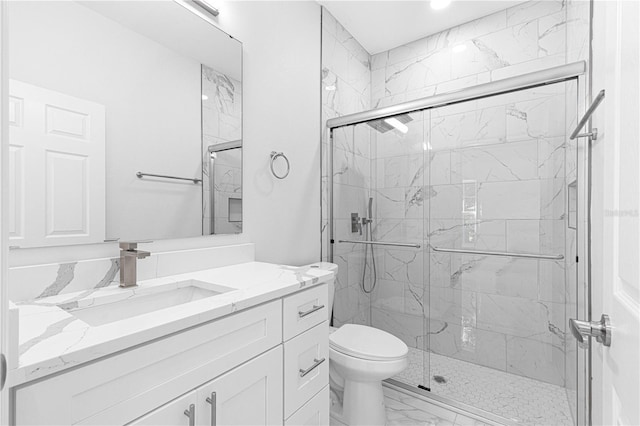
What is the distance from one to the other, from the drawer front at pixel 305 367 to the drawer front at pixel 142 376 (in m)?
0.18

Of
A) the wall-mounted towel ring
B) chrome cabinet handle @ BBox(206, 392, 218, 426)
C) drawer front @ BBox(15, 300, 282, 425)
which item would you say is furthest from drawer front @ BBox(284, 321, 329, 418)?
the wall-mounted towel ring

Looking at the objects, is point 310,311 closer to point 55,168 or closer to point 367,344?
point 367,344

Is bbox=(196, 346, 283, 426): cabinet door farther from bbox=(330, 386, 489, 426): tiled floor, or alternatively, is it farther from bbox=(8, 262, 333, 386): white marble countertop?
bbox=(330, 386, 489, 426): tiled floor

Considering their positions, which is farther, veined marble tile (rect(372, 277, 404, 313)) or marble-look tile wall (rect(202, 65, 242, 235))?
veined marble tile (rect(372, 277, 404, 313))

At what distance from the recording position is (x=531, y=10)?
7.39 feet

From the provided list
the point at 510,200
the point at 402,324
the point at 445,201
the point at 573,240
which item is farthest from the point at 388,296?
the point at 573,240

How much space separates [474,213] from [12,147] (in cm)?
231

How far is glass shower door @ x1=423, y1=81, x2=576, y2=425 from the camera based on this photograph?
6.09 feet

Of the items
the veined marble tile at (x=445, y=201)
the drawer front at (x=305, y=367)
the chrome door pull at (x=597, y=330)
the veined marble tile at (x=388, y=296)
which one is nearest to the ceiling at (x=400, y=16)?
the veined marble tile at (x=445, y=201)

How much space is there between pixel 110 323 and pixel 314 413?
0.85 m

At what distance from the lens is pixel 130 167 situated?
121 cm

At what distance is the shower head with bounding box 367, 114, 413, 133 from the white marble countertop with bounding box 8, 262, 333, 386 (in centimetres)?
139

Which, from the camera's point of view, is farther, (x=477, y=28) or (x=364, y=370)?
(x=477, y=28)

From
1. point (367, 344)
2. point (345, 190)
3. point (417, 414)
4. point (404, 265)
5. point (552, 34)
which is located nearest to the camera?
point (367, 344)
